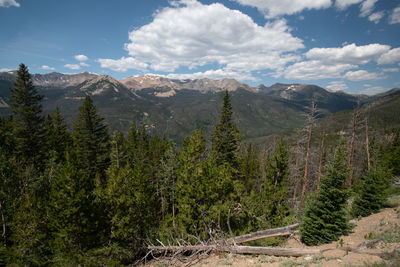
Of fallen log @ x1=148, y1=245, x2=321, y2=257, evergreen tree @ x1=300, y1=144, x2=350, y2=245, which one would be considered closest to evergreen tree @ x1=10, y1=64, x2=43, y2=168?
fallen log @ x1=148, y1=245, x2=321, y2=257

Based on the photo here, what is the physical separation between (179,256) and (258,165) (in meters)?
42.3

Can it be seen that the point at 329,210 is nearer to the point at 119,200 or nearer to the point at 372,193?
the point at 372,193

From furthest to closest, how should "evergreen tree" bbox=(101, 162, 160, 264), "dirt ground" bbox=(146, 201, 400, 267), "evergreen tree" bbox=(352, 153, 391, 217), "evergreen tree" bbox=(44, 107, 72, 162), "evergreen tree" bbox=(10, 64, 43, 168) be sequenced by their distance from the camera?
"evergreen tree" bbox=(44, 107, 72, 162)
"evergreen tree" bbox=(10, 64, 43, 168)
"evergreen tree" bbox=(101, 162, 160, 264)
"evergreen tree" bbox=(352, 153, 391, 217)
"dirt ground" bbox=(146, 201, 400, 267)

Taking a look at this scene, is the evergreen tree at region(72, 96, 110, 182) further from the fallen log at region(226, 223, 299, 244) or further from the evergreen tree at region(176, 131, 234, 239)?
the fallen log at region(226, 223, 299, 244)

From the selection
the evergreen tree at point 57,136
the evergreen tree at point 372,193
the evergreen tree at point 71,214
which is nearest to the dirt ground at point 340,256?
the evergreen tree at point 372,193

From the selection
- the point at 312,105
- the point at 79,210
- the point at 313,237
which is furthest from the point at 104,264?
the point at 312,105

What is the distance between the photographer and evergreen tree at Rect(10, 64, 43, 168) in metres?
23.6

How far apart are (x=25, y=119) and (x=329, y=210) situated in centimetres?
3188

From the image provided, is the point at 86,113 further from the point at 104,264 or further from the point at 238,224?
the point at 238,224

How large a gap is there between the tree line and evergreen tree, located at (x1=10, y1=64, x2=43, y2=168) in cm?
10

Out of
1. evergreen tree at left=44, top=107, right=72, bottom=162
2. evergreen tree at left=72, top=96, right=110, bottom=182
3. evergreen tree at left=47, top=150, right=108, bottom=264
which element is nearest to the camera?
evergreen tree at left=47, top=150, right=108, bottom=264

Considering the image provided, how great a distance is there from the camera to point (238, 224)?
2252 centimetres

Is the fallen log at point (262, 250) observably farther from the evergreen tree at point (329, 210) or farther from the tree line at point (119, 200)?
the evergreen tree at point (329, 210)

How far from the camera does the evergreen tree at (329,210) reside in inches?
443
